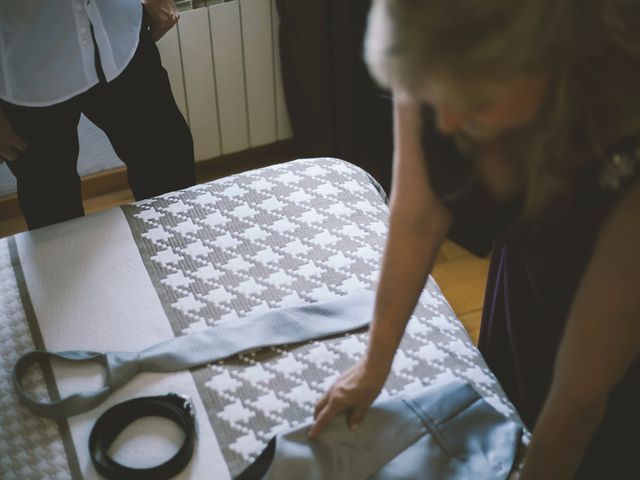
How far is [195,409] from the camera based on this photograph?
42.0 inches

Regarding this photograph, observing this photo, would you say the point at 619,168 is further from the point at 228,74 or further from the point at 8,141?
the point at 228,74

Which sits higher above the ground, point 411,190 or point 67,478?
point 411,190

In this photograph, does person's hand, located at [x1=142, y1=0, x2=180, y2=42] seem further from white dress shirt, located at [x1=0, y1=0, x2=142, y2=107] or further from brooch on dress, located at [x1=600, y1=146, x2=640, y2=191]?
brooch on dress, located at [x1=600, y1=146, x2=640, y2=191]

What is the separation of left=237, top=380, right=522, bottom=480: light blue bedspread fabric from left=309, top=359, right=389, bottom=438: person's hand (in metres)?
0.02

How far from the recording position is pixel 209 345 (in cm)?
114

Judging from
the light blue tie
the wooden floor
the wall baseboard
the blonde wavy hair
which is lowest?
the wooden floor

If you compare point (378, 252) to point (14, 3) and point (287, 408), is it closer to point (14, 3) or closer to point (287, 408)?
point (287, 408)

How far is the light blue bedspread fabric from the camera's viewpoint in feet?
3.18

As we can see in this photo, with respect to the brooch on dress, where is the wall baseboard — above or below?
below

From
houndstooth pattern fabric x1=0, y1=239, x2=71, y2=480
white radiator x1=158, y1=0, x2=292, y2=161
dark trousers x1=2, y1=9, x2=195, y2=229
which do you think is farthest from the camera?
white radiator x1=158, y1=0, x2=292, y2=161

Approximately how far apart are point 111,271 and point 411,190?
63 cm

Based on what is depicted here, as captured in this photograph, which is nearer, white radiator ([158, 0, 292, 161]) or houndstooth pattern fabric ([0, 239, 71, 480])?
houndstooth pattern fabric ([0, 239, 71, 480])

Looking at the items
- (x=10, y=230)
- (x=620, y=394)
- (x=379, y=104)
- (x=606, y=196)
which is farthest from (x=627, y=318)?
(x=10, y=230)

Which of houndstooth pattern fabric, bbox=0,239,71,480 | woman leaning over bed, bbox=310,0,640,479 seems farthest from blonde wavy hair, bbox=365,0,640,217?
houndstooth pattern fabric, bbox=0,239,71,480
